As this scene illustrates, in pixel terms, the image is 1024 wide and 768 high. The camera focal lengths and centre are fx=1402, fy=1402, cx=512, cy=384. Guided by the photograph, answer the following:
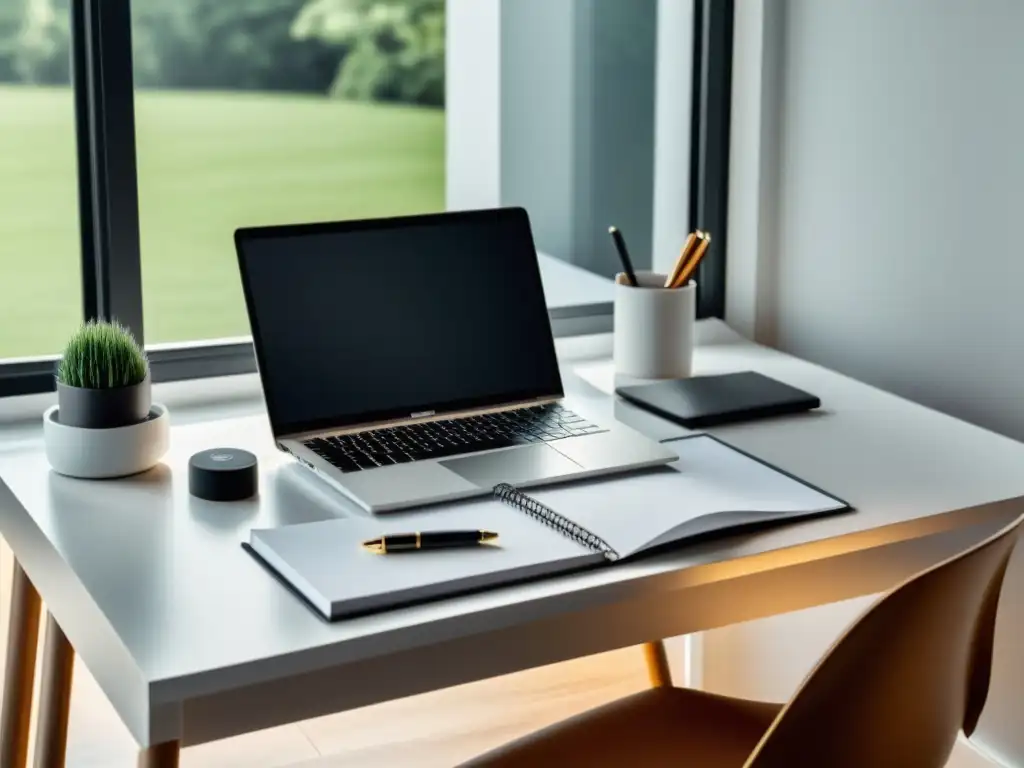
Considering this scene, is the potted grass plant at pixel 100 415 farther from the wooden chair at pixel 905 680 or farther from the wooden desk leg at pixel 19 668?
the wooden chair at pixel 905 680

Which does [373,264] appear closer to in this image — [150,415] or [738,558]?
[150,415]

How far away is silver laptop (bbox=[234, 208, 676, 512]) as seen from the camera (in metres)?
1.40

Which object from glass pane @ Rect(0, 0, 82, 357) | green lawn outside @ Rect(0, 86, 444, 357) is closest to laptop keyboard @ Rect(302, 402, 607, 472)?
glass pane @ Rect(0, 0, 82, 357)

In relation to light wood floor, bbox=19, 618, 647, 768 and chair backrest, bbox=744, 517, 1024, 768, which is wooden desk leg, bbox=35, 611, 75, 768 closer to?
light wood floor, bbox=19, 618, 647, 768

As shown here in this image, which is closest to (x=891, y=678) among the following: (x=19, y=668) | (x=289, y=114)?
(x=19, y=668)

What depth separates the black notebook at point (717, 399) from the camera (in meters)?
1.58

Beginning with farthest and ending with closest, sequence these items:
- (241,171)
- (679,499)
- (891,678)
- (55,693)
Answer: (241,171) → (55,693) → (679,499) → (891,678)

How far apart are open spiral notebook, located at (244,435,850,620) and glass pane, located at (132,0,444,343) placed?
2.25 m

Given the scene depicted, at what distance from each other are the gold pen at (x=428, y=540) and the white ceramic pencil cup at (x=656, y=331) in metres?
0.62

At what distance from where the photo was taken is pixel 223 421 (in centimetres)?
159

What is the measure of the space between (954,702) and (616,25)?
5.21 feet

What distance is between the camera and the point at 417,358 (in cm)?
154

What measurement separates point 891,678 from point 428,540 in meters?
0.40

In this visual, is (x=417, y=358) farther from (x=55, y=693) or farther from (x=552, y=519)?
(x=55, y=693)
